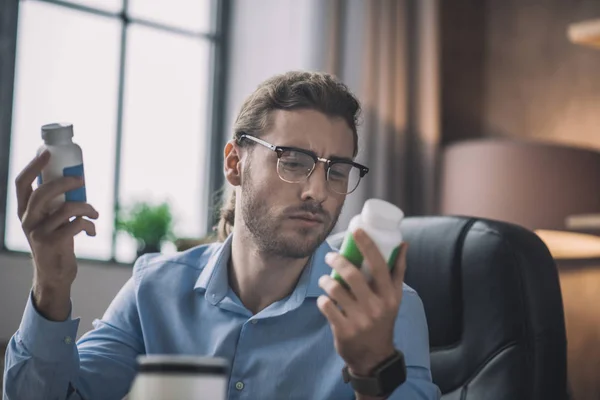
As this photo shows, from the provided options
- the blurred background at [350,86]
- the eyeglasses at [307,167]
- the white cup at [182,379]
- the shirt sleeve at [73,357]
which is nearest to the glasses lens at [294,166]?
the eyeglasses at [307,167]

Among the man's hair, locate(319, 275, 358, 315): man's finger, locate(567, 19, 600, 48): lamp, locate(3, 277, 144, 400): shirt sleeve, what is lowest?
locate(3, 277, 144, 400): shirt sleeve

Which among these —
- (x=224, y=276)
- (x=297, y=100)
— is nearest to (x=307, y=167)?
(x=297, y=100)

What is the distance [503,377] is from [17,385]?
0.78m

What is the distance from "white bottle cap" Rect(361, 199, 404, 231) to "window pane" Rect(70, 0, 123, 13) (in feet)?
8.14

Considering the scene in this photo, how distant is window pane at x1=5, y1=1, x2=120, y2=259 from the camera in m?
2.90

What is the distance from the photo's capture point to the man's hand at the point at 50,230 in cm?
102


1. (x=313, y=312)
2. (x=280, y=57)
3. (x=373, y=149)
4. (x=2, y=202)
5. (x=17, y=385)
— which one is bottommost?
(x=17, y=385)

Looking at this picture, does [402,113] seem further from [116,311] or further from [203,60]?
[116,311]

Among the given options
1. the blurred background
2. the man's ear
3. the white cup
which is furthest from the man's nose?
the blurred background

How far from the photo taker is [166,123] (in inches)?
130

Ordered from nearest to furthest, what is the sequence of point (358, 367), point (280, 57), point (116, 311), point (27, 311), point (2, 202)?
point (358, 367) → point (27, 311) → point (116, 311) → point (2, 202) → point (280, 57)

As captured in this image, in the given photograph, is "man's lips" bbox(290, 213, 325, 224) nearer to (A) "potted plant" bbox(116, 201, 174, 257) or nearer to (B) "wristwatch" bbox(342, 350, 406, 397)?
(B) "wristwatch" bbox(342, 350, 406, 397)

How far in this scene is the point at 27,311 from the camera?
1.25 m

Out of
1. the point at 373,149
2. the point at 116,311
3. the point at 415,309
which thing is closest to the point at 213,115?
the point at 373,149
